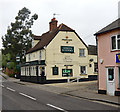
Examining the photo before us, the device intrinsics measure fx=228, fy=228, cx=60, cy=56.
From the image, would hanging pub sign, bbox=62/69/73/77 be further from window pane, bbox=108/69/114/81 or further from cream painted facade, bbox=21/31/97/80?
window pane, bbox=108/69/114/81

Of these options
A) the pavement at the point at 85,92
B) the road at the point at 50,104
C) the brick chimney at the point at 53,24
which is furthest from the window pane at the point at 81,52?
the road at the point at 50,104

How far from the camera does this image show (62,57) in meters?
33.7

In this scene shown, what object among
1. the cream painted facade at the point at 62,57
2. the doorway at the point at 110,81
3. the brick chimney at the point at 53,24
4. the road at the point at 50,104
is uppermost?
the brick chimney at the point at 53,24

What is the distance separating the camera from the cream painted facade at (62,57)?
107ft

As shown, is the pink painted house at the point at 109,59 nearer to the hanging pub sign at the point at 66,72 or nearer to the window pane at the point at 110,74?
the window pane at the point at 110,74

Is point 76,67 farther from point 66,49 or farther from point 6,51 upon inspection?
point 6,51

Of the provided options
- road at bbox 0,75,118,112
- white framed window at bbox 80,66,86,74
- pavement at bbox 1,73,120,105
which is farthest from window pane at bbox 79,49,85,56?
road at bbox 0,75,118,112

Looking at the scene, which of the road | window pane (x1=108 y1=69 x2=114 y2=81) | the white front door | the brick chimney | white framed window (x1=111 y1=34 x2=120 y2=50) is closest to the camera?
the road

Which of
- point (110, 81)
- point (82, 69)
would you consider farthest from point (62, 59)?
point (110, 81)

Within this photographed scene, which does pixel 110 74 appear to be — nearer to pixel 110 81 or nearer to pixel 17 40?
pixel 110 81

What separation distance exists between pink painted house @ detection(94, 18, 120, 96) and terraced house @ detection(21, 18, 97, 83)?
14.3m

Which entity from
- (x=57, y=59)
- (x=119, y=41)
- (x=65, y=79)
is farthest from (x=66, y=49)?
(x=119, y=41)

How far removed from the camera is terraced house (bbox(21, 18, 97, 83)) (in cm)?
3259

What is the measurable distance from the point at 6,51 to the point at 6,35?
386 cm
